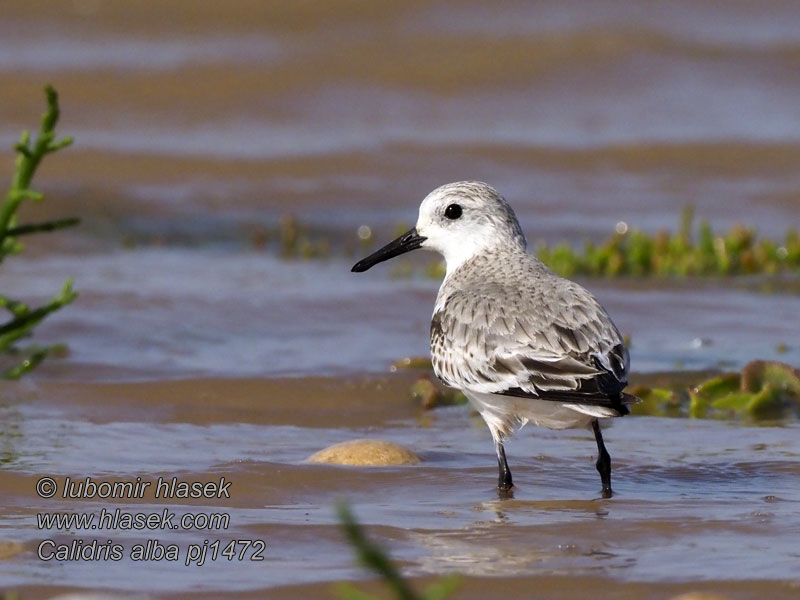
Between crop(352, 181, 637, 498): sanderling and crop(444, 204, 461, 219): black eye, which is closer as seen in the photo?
crop(352, 181, 637, 498): sanderling

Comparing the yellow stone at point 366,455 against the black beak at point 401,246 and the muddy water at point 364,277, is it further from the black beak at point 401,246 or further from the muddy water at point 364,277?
the black beak at point 401,246

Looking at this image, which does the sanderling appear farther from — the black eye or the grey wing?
the black eye

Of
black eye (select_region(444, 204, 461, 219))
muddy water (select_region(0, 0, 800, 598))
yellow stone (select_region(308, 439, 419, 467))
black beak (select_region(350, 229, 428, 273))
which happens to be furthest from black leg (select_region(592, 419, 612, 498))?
black beak (select_region(350, 229, 428, 273))

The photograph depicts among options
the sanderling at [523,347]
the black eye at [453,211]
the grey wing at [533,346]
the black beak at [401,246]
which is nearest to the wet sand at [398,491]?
the sanderling at [523,347]

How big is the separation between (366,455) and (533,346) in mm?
1098

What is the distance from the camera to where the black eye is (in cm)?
745

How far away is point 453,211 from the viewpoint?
746 cm

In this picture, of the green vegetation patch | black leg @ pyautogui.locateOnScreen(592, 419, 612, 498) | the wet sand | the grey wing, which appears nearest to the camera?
the wet sand

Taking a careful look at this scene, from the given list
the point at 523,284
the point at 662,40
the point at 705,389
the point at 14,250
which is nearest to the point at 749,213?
the point at 662,40

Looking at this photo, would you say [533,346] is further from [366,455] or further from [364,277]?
[364,277]

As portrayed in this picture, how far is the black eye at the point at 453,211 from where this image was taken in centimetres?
745

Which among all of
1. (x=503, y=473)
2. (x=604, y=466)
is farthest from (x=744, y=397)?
(x=503, y=473)

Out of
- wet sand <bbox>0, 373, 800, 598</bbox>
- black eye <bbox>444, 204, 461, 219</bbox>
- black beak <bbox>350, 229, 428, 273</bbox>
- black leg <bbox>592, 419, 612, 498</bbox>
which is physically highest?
black eye <bbox>444, 204, 461, 219</bbox>

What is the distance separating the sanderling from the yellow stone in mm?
450
